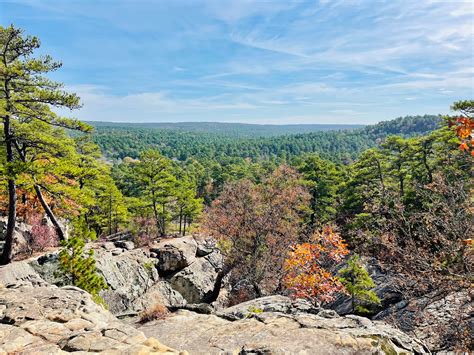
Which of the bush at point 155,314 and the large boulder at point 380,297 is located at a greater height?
the bush at point 155,314

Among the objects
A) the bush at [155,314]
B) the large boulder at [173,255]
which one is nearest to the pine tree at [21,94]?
the bush at [155,314]

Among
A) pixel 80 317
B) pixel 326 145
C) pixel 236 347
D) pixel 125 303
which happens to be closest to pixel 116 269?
pixel 125 303

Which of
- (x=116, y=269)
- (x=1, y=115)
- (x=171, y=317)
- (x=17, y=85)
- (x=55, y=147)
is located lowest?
(x=116, y=269)

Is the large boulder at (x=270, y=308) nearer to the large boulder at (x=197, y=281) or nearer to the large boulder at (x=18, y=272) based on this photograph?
the large boulder at (x=18, y=272)

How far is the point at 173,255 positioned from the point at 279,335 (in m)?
17.1

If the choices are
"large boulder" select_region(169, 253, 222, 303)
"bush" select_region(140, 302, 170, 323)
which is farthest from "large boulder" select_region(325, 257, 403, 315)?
"bush" select_region(140, 302, 170, 323)

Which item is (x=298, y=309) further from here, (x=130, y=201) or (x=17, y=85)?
(x=130, y=201)

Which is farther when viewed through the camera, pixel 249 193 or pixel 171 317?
pixel 249 193

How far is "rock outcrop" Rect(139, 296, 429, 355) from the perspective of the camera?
6055 millimetres

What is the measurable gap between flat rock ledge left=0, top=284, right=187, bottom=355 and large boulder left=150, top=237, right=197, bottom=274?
13342 millimetres

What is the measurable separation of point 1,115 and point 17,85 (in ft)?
4.58

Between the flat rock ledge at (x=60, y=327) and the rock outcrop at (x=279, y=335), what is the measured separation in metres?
1.26

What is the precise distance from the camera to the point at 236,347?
21.6 ft

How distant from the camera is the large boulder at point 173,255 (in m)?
22.1
